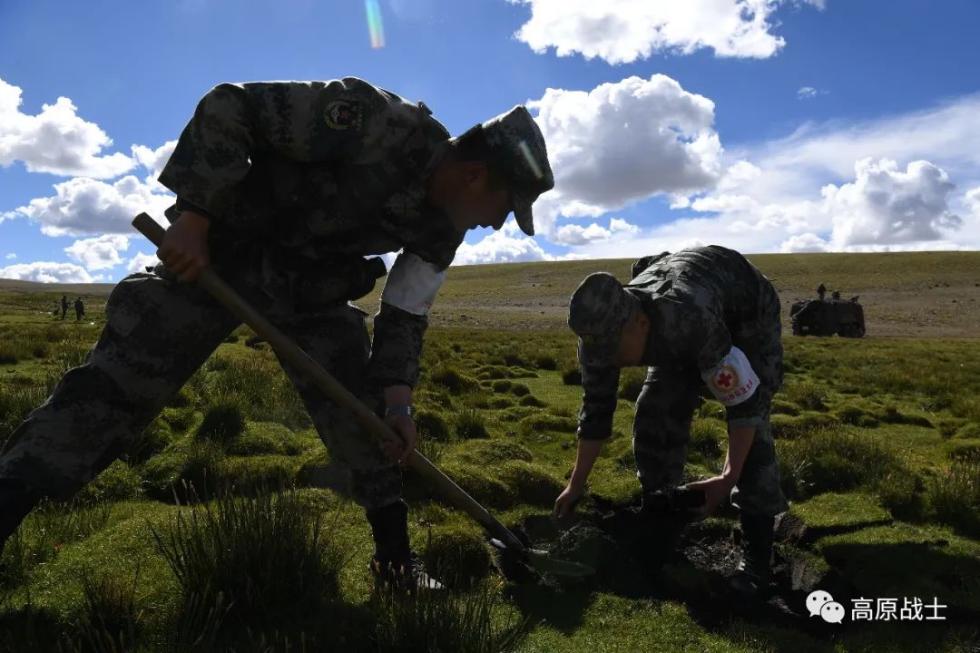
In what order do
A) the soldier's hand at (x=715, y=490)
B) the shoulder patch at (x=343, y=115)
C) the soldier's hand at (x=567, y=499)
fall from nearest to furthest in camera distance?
the shoulder patch at (x=343, y=115)
the soldier's hand at (x=715, y=490)
the soldier's hand at (x=567, y=499)

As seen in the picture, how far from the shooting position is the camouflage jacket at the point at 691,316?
12.4ft


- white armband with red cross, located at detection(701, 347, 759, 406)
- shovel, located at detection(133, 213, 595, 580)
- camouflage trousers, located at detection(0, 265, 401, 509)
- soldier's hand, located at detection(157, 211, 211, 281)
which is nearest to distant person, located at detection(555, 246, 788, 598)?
white armband with red cross, located at detection(701, 347, 759, 406)

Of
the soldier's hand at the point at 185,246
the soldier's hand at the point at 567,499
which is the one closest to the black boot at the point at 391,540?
the soldier's hand at the point at 567,499

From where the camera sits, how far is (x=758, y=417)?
382cm

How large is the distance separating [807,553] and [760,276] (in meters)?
1.81

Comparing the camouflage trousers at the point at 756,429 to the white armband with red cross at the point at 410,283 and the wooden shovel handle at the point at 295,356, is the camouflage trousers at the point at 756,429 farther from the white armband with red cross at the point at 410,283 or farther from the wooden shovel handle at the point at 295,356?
the white armband with red cross at the point at 410,283

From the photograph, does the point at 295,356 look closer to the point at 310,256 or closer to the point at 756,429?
the point at 310,256

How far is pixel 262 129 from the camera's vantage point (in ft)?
10.1

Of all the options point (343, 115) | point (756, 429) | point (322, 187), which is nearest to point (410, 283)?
point (322, 187)

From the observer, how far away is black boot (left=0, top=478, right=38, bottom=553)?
286 cm

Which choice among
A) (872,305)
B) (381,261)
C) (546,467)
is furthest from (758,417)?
(872,305)

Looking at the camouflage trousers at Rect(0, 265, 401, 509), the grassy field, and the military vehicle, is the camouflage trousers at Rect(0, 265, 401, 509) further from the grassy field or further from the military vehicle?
the military vehicle

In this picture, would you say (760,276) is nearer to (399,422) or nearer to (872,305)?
(399,422)

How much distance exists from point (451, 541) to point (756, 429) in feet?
6.10
